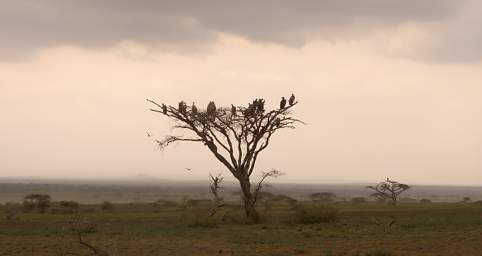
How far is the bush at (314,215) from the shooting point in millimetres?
34875

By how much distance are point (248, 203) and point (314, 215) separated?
3.96m

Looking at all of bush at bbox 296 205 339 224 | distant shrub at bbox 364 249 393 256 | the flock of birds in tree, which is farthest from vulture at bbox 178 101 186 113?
distant shrub at bbox 364 249 393 256

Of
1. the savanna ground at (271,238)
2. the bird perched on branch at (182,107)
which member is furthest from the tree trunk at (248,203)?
the bird perched on branch at (182,107)

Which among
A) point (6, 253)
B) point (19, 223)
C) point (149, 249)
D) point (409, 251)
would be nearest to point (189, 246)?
point (149, 249)

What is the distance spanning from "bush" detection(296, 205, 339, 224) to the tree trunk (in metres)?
2.41

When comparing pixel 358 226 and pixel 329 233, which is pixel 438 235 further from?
pixel 358 226

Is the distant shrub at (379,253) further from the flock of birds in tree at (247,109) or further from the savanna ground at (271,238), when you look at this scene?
the flock of birds in tree at (247,109)

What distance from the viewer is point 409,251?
19.6 meters

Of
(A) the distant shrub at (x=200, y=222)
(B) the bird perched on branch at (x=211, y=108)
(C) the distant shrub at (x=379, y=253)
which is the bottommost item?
(C) the distant shrub at (x=379, y=253)

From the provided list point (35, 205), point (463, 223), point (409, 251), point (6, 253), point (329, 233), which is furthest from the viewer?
point (35, 205)

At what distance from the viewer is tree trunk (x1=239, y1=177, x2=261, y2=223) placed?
35750 mm

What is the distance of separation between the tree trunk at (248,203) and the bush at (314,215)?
7.92 feet

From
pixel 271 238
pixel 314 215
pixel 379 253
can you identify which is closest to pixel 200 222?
pixel 314 215

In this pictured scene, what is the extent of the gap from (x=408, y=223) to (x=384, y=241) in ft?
30.5
